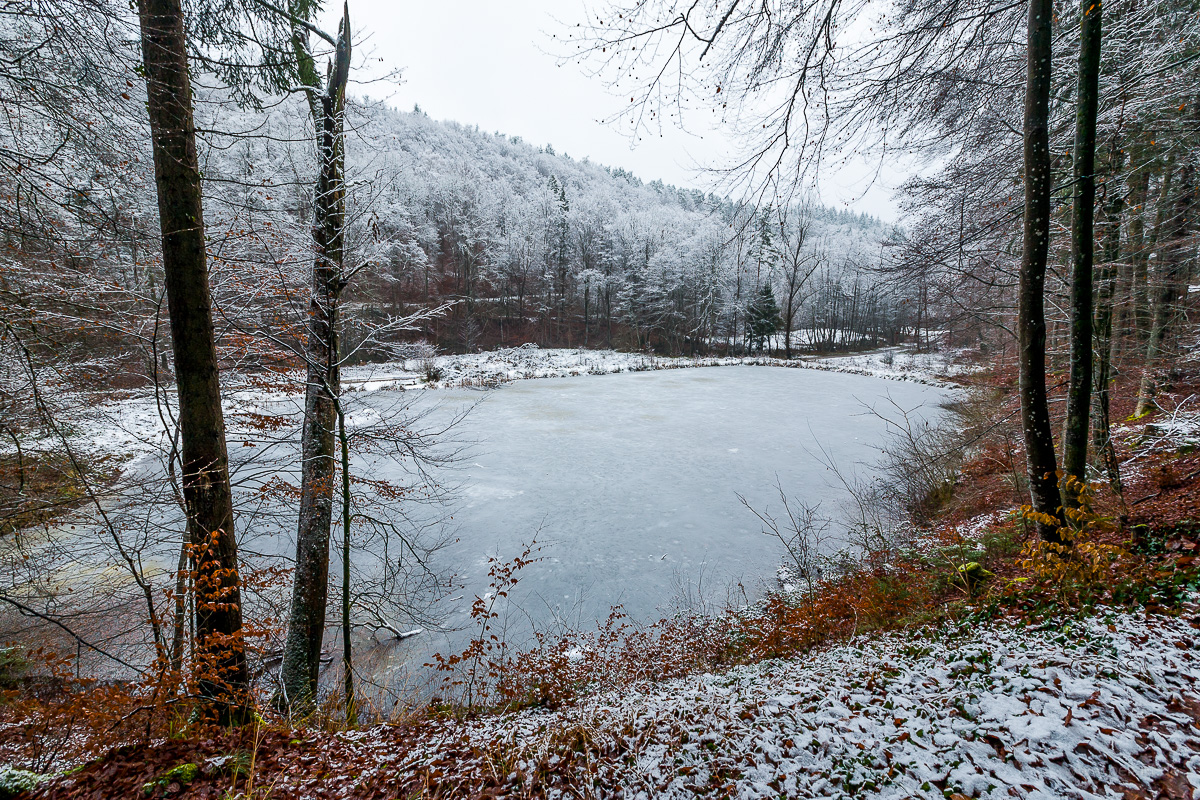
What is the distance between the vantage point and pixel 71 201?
329 cm

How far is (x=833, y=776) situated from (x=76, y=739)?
4.31m

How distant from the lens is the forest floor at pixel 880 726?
69.1 inches

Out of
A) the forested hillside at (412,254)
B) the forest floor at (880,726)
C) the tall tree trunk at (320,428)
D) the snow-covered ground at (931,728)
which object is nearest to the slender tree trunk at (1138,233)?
the forested hillside at (412,254)

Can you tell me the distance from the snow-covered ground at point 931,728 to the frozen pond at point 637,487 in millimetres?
3255

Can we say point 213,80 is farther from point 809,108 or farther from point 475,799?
point 475,799

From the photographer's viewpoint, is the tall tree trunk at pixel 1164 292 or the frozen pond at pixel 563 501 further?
the tall tree trunk at pixel 1164 292

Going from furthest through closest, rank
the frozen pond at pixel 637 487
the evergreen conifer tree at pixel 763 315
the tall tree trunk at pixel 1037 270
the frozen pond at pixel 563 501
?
the evergreen conifer tree at pixel 763 315 < the frozen pond at pixel 637 487 < the frozen pond at pixel 563 501 < the tall tree trunk at pixel 1037 270

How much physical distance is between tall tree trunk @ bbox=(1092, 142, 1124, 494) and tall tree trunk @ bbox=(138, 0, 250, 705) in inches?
280

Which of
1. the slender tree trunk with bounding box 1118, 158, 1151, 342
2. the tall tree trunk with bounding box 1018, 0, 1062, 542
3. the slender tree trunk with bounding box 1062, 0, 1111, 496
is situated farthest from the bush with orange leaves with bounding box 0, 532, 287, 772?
the slender tree trunk with bounding box 1118, 158, 1151, 342

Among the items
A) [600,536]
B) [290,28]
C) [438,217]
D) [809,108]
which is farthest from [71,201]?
[438,217]

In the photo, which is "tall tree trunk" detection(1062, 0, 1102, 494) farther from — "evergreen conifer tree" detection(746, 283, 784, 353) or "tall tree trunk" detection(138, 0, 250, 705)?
"evergreen conifer tree" detection(746, 283, 784, 353)

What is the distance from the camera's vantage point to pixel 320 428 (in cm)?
467

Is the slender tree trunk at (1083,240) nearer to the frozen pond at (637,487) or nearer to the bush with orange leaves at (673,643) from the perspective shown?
the bush with orange leaves at (673,643)

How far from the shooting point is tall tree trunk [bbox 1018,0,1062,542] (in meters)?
3.02
